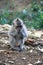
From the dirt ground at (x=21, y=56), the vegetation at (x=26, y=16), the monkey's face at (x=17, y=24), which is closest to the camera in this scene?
the dirt ground at (x=21, y=56)

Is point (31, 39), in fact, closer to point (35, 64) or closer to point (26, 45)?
point (26, 45)

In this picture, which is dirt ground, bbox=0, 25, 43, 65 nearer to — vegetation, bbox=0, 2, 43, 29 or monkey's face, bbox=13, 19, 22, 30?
monkey's face, bbox=13, 19, 22, 30

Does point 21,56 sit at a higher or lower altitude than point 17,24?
lower

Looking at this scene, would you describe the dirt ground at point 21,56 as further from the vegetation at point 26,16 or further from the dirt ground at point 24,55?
the vegetation at point 26,16

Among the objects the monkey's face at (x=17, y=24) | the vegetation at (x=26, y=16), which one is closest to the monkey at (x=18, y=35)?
the monkey's face at (x=17, y=24)

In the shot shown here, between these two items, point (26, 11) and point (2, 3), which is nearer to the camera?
point (26, 11)

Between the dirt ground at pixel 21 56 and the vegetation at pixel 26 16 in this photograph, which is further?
the vegetation at pixel 26 16

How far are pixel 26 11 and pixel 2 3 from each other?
2.38 metres

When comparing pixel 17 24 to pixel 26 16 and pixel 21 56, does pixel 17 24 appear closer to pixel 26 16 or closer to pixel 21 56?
pixel 21 56

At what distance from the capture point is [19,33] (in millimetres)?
5215

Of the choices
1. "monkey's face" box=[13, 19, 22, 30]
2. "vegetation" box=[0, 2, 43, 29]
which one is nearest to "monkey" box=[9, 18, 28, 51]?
"monkey's face" box=[13, 19, 22, 30]

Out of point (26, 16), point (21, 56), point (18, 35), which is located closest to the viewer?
point (21, 56)

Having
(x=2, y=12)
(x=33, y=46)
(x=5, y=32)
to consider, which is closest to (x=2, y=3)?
(x=2, y=12)

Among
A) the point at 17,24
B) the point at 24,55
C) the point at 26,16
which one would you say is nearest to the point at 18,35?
the point at 17,24
